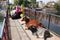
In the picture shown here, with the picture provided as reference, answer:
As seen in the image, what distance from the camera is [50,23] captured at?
796 cm

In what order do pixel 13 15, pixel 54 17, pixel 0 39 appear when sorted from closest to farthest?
pixel 0 39
pixel 54 17
pixel 13 15

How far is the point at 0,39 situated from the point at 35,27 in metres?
5.68

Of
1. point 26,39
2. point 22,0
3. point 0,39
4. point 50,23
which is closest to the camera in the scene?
point 0,39

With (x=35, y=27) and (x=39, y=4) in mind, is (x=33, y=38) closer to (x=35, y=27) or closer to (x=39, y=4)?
(x=35, y=27)

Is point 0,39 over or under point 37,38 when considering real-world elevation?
over

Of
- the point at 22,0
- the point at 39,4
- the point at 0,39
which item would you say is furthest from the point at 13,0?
the point at 0,39

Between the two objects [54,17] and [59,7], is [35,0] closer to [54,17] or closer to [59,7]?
[59,7]

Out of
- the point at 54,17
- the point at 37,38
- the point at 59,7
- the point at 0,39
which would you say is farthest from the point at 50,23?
the point at 59,7

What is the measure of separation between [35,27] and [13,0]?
56873mm

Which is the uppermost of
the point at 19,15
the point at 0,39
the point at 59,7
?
the point at 0,39

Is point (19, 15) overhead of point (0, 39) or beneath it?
beneath

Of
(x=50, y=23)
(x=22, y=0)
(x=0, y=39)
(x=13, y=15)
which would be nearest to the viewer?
(x=0, y=39)

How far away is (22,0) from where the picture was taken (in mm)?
61062

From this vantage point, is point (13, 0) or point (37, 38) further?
point (13, 0)
